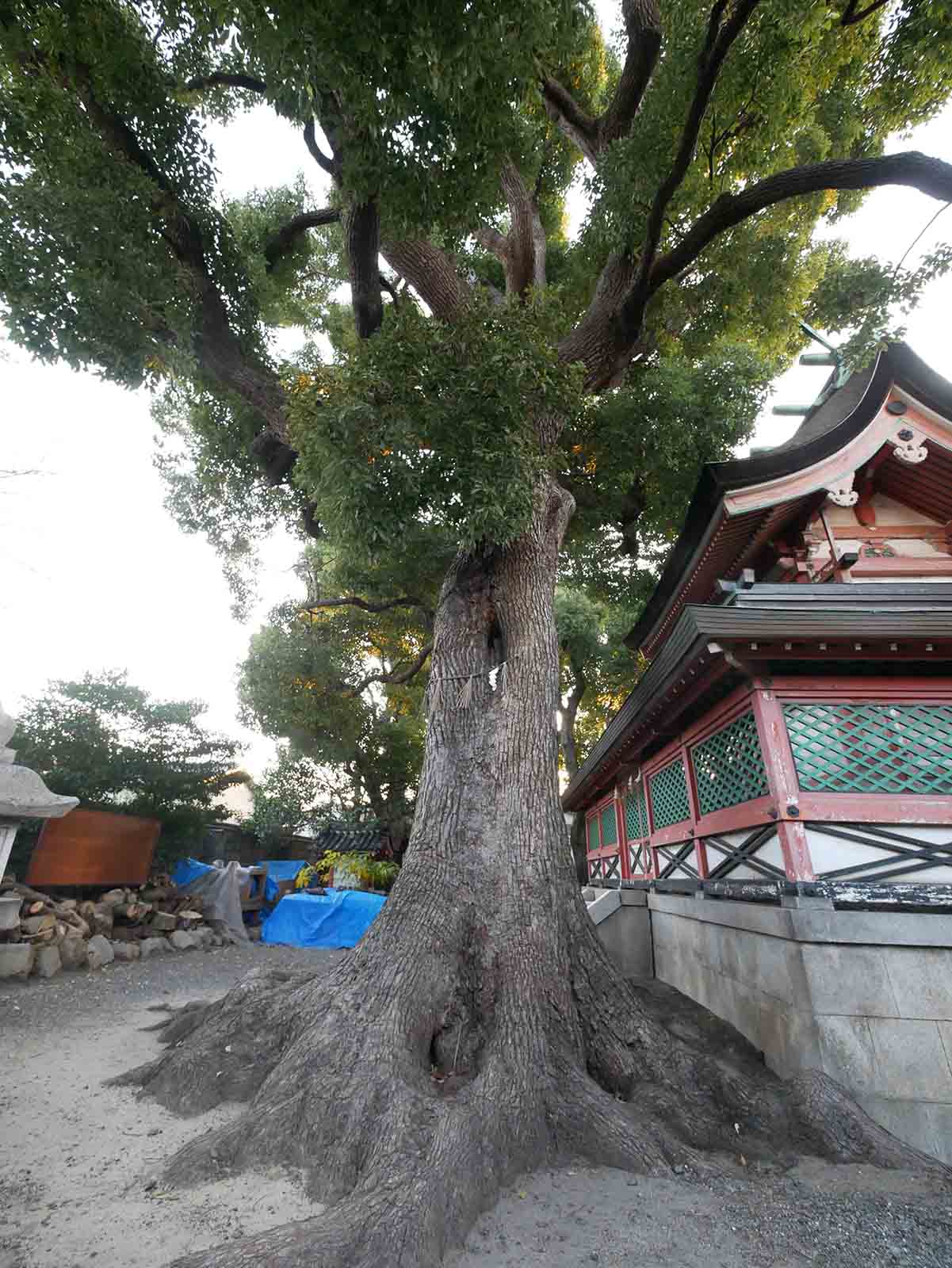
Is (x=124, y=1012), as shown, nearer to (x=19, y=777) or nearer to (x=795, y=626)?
(x=19, y=777)

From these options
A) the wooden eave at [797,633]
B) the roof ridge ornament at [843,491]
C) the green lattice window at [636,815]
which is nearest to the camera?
the wooden eave at [797,633]

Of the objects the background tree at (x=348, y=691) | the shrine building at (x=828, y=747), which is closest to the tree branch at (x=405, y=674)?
the background tree at (x=348, y=691)

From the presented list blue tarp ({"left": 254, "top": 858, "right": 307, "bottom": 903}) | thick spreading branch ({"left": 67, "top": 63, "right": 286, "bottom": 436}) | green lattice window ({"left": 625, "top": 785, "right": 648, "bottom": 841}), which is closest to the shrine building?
green lattice window ({"left": 625, "top": 785, "right": 648, "bottom": 841})

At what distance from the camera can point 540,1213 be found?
8.90ft

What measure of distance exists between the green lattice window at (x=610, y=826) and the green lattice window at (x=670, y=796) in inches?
109

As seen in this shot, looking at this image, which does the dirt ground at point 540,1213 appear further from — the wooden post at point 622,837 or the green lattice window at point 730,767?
the wooden post at point 622,837

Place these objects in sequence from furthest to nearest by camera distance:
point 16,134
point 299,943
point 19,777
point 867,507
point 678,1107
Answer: point 299,943 → point 19,777 → point 867,507 → point 16,134 → point 678,1107

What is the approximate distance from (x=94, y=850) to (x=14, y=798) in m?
3.69

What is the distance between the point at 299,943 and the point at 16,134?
→ 12.3 metres

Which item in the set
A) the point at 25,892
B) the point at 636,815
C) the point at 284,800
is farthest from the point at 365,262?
the point at 284,800

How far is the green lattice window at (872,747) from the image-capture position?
446 cm

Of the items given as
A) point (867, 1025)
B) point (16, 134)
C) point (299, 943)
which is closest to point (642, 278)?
point (16, 134)

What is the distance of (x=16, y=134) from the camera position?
4.87 m

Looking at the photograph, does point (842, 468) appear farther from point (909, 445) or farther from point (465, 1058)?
point (465, 1058)
